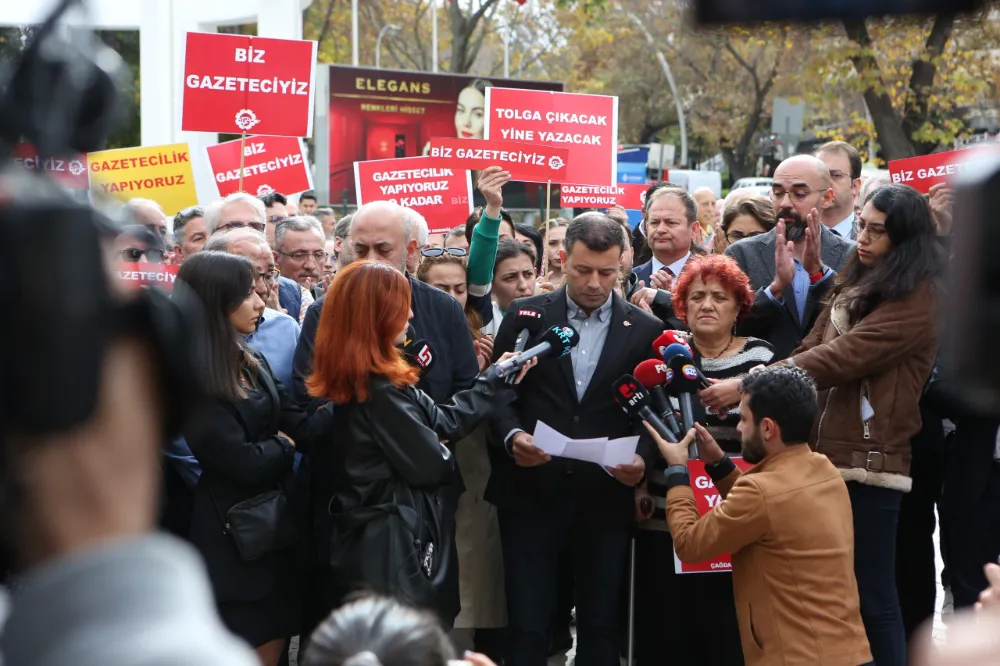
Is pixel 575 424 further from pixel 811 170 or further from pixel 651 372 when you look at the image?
pixel 811 170

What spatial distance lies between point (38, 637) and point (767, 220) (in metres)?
7.35

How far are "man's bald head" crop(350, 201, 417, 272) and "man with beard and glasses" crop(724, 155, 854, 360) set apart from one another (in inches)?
63.2

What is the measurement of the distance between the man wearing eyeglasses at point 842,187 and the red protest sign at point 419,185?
2676mm

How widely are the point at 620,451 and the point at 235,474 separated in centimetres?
161

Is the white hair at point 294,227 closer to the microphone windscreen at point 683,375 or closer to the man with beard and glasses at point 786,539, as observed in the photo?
the microphone windscreen at point 683,375

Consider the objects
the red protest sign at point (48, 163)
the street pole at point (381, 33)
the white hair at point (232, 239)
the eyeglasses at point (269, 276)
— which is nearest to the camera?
the red protest sign at point (48, 163)

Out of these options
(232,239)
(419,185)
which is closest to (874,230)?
(232,239)

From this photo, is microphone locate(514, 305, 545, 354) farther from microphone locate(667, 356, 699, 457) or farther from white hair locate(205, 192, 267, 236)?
white hair locate(205, 192, 267, 236)

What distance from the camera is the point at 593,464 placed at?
561 centimetres

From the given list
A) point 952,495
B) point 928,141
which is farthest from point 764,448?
point 928,141

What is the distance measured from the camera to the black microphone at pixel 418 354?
5078mm

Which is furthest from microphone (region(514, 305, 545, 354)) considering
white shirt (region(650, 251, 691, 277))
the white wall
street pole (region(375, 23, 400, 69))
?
street pole (region(375, 23, 400, 69))

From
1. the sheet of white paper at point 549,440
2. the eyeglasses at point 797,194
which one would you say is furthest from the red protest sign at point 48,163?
the eyeglasses at point 797,194

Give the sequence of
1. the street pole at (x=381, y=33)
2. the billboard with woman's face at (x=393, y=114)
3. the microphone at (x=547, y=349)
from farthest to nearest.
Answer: the street pole at (x=381, y=33) < the billboard with woman's face at (x=393, y=114) < the microphone at (x=547, y=349)
